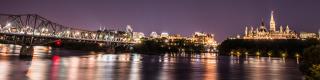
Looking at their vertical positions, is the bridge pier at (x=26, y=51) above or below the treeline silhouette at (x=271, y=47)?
below

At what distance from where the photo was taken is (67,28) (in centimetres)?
16775

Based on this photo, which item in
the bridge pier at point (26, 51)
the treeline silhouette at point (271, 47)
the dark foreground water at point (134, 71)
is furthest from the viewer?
the treeline silhouette at point (271, 47)

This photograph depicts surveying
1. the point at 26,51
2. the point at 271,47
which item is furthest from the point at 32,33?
the point at 271,47

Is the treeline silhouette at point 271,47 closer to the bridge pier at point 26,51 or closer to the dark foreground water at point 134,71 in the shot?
the bridge pier at point 26,51

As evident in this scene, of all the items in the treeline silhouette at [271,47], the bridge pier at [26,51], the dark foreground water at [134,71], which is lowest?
the dark foreground water at [134,71]

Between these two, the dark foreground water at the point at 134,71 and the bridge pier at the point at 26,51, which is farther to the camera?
the bridge pier at the point at 26,51

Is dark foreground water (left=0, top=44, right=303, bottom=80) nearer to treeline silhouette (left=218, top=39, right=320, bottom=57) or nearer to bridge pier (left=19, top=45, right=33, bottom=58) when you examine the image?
bridge pier (left=19, top=45, right=33, bottom=58)

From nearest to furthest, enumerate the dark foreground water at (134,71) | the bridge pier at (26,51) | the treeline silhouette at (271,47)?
1. the dark foreground water at (134,71)
2. the bridge pier at (26,51)
3. the treeline silhouette at (271,47)

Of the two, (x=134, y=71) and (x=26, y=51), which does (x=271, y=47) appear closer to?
(x=26, y=51)

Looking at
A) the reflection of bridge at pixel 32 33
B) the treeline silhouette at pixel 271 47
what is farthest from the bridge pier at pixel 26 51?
the treeline silhouette at pixel 271 47

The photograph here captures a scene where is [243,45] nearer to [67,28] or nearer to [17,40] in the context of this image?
[67,28]

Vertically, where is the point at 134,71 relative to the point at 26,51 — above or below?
below

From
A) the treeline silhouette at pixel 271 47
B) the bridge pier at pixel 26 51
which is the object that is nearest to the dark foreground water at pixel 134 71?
the bridge pier at pixel 26 51

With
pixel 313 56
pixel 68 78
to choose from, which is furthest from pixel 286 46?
pixel 68 78
